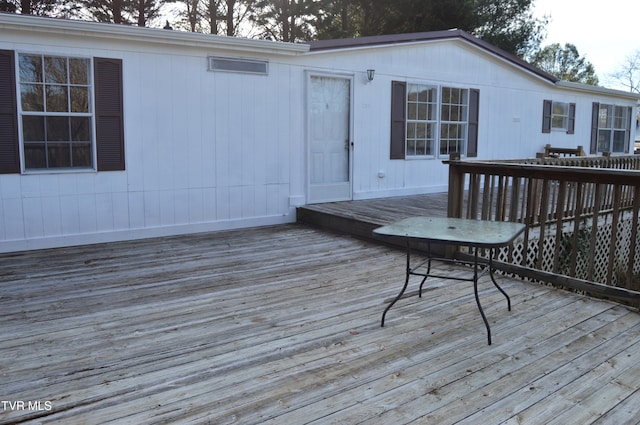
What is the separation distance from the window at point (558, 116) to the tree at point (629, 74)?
2628cm

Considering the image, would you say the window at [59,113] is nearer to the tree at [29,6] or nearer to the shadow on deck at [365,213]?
the shadow on deck at [365,213]

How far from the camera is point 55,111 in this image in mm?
5184

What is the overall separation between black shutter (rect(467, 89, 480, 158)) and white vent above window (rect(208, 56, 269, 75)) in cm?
407

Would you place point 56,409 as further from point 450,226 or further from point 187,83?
point 187,83

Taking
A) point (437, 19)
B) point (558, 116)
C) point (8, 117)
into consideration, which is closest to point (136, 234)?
point (8, 117)

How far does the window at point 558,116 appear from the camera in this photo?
34.2ft

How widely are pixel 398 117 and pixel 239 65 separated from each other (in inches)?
108

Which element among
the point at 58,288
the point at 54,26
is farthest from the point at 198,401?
the point at 54,26

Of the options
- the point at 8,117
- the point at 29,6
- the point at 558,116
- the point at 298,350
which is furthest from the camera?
the point at 29,6

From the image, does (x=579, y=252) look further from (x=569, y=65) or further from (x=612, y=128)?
(x=569, y=65)

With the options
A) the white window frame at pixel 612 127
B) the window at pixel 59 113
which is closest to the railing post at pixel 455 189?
the window at pixel 59 113

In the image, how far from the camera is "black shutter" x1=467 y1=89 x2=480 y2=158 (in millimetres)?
8906

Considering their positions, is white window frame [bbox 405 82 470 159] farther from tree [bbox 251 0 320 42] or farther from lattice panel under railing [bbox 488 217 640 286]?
tree [bbox 251 0 320 42]

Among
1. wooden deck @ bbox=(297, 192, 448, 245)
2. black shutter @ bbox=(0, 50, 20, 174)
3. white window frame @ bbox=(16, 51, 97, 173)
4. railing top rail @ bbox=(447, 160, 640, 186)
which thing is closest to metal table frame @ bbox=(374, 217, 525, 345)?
railing top rail @ bbox=(447, 160, 640, 186)
